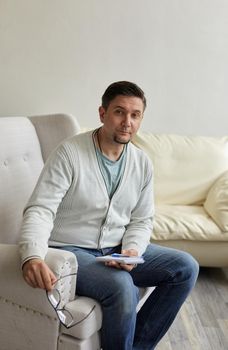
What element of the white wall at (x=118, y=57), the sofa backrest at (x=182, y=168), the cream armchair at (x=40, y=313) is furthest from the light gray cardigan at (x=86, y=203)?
the white wall at (x=118, y=57)

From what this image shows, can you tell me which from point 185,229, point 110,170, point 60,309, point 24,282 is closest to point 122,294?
point 60,309

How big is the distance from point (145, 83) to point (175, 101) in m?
0.24

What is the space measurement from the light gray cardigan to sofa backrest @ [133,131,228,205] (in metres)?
0.92

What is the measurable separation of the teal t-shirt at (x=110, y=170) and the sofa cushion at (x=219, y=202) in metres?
0.93

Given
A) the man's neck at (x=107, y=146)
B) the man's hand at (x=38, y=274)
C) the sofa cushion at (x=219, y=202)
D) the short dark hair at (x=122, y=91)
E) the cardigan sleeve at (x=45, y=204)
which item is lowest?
the sofa cushion at (x=219, y=202)

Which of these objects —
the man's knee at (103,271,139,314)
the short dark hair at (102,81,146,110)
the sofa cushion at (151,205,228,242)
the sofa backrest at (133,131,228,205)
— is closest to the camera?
the man's knee at (103,271,139,314)

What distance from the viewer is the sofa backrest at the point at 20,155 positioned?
178 centimetres

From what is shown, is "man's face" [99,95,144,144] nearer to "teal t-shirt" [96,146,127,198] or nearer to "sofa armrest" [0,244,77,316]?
"teal t-shirt" [96,146,127,198]

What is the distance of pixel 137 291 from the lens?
1.54m

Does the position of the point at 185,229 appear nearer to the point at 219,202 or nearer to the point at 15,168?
the point at 219,202

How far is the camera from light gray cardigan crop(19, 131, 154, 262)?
4.87 ft

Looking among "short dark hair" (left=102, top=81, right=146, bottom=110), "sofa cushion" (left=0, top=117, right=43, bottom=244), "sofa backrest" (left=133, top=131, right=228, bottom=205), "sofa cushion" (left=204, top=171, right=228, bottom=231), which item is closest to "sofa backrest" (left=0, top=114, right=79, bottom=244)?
"sofa cushion" (left=0, top=117, right=43, bottom=244)

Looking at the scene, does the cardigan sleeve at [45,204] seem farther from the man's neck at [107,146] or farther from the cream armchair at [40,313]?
the man's neck at [107,146]

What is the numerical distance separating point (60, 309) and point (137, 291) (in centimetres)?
32
